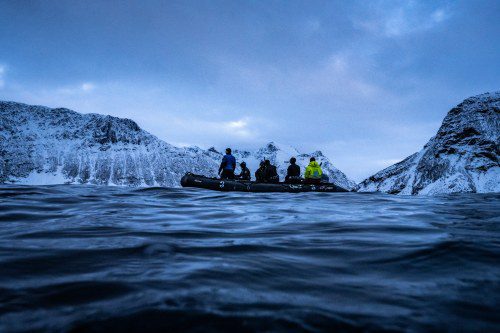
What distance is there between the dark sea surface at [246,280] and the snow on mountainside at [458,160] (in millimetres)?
23169

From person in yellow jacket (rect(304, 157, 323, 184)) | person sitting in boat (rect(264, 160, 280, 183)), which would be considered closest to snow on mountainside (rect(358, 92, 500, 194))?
person in yellow jacket (rect(304, 157, 323, 184))

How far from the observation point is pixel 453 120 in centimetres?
3000

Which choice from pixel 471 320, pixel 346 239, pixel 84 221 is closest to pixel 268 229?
pixel 346 239

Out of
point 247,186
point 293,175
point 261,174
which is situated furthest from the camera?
point 261,174

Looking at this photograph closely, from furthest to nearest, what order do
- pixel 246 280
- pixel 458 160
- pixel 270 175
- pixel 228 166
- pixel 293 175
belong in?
pixel 458 160, pixel 228 166, pixel 293 175, pixel 270 175, pixel 246 280

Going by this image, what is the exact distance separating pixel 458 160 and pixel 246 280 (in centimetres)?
2873

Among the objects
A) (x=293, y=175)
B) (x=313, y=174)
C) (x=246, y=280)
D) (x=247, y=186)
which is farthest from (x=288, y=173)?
(x=246, y=280)

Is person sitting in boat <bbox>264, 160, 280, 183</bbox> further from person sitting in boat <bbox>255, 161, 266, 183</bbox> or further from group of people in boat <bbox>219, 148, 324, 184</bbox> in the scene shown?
person sitting in boat <bbox>255, 161, 266, 183</bbox>

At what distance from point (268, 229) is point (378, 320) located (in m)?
2.84

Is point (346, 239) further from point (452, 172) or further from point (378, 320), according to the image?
point (452, 172)

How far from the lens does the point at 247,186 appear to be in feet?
54.5

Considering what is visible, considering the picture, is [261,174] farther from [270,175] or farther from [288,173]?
[288,173]

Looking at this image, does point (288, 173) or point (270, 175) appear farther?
point (288, 173)

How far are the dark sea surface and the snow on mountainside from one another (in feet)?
76.0
